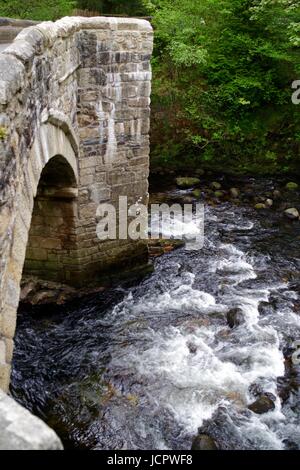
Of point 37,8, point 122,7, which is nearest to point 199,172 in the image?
point 122,7

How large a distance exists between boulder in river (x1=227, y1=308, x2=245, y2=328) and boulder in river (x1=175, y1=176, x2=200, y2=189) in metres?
5.49

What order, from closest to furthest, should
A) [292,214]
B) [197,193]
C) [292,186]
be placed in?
[292,214] < [197,193] < [292,186]

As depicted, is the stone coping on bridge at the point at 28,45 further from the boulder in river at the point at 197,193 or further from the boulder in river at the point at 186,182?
the boulder in river at the point at 186,182

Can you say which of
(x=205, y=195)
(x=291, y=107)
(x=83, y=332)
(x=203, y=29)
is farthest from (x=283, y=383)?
(x=203, y=29)

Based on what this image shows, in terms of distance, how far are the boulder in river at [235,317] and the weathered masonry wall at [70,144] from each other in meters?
2.14

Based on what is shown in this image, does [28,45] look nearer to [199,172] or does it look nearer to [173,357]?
[173,357]

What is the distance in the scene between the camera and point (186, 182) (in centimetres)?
1273

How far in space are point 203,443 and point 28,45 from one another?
433 cm

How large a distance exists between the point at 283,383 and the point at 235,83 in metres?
9.22

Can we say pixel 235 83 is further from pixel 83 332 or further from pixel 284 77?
pixel 83 332

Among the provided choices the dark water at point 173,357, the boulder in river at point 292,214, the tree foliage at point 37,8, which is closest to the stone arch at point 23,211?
the dark water at point 173,357

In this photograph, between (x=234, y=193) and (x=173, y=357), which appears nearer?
(x=173, y=357)

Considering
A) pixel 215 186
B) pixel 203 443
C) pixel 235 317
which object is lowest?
pixel 203 443

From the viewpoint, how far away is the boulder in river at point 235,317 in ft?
24.7
